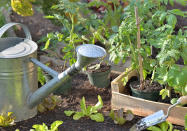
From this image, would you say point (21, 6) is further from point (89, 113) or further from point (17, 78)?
point (89, 113)

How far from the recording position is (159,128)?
6.76 feet

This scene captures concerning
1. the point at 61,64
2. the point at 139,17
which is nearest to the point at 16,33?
the point at 61,64

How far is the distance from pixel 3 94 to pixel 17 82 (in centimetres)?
14

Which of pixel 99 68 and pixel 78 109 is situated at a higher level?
pixel 99 68

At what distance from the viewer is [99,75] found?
2.68 metres

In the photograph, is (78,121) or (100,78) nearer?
(78,121)

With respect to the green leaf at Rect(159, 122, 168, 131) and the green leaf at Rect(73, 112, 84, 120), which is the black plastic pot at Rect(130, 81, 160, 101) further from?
the green leaf at Rect(73, 112, 84, 120)

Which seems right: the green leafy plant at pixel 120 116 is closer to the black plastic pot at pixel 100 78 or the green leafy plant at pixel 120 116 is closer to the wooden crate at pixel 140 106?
the wooden crate at pixel 140 106

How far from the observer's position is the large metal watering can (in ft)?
6.63

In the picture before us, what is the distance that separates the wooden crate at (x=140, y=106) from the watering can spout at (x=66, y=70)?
0.46 meters

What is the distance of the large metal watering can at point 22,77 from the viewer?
2020 mm

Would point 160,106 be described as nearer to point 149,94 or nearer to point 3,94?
point 149,94

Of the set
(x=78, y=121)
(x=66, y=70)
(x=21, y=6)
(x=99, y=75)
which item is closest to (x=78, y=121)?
(x=78, y=121)

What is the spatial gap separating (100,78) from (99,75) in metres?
0.04
